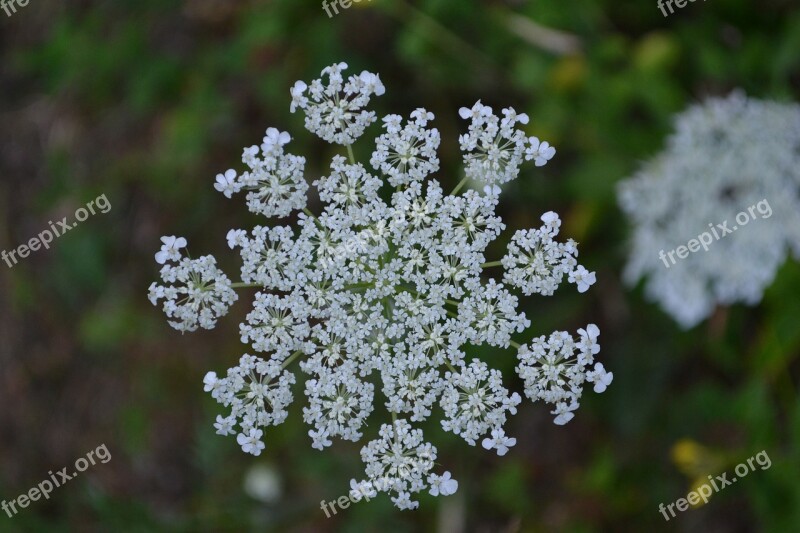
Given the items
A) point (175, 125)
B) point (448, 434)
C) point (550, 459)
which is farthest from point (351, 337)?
point (175, 125)

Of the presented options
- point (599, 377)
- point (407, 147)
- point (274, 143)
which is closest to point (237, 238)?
point (274, 143)

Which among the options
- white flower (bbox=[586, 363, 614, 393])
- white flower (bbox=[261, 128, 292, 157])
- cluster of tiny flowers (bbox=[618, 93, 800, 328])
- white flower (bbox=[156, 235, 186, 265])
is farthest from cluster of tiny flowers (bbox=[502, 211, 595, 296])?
cluster of tiny flowers (bbox=[618, 93, 800, 328])

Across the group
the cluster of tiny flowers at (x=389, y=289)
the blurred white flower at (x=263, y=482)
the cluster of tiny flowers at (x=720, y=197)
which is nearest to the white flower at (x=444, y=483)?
the cluster of tiny flowers at (x=389, y=289)

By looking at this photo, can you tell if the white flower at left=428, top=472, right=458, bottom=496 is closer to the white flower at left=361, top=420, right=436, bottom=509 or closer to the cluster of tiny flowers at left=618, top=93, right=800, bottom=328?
the white flower at left=361, top=420, right=436, bottom=509

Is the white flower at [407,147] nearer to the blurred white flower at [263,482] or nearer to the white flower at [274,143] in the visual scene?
the white flower at [274,143]

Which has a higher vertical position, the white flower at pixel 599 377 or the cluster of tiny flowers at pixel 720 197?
the cluster of tiny flowers at pixel 720 197

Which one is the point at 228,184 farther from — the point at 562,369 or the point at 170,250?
the point at 562,369
